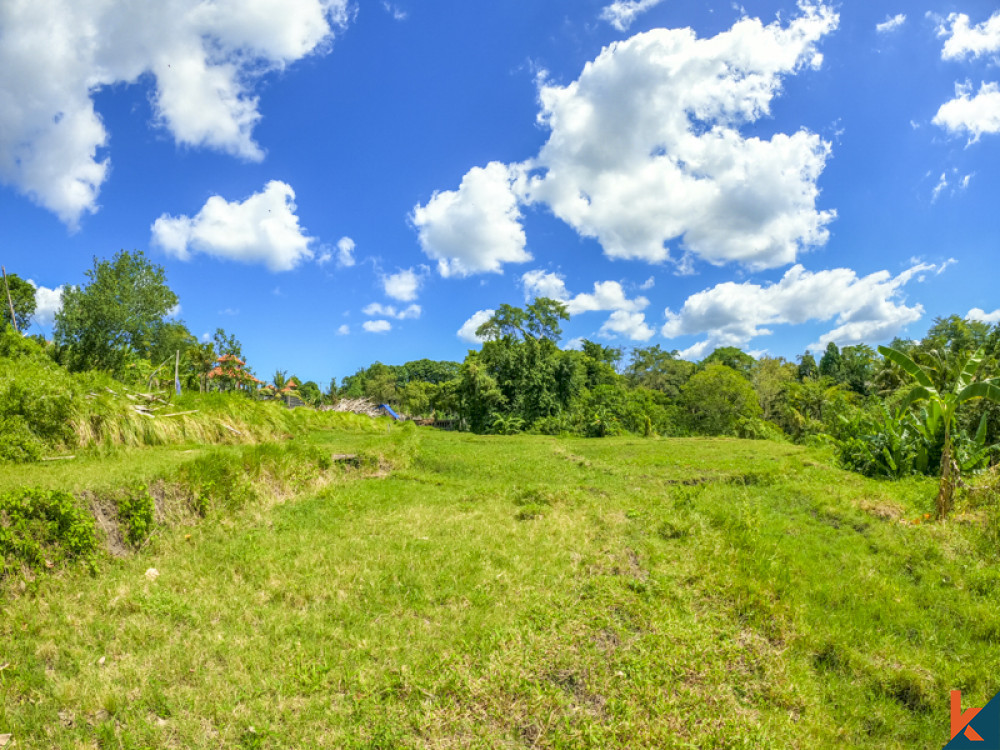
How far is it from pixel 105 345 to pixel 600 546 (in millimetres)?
32004

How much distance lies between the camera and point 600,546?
22.1 ft

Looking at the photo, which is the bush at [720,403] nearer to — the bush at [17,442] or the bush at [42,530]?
the bush at [17,442]

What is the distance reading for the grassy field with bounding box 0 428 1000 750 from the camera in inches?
136

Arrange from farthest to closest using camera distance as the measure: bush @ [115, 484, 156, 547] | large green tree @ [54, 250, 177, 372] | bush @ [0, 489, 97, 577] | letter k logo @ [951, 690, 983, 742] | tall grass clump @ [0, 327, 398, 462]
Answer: large green tree @ [54, 250, 177, 372] < tall grass clump @ [0, 327, 398, 462] < bush @ [115, 484, 156, 547] < bush @ [0, 489, 97, 577] < letter k logo @ [951, 690, 983, 742]

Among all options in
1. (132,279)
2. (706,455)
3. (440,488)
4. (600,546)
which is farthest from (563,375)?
(132,279)

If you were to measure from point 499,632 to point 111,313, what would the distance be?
3206 cm

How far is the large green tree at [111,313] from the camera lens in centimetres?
2741

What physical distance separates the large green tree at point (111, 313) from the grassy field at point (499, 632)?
2579cm

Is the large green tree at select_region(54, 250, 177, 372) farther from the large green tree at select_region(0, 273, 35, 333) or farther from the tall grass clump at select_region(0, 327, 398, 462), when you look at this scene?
the tall grass clump at select_region(0, 327, 398, 462)

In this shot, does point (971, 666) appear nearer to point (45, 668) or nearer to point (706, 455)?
point (45, 668)

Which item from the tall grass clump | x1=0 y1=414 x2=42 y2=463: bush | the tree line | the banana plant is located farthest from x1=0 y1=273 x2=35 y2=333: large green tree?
the banana plant

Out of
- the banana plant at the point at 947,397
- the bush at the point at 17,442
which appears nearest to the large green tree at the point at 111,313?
the bush at the point at 17,442

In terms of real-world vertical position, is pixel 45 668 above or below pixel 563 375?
below

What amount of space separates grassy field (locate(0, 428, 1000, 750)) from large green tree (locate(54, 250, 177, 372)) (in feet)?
84.6
